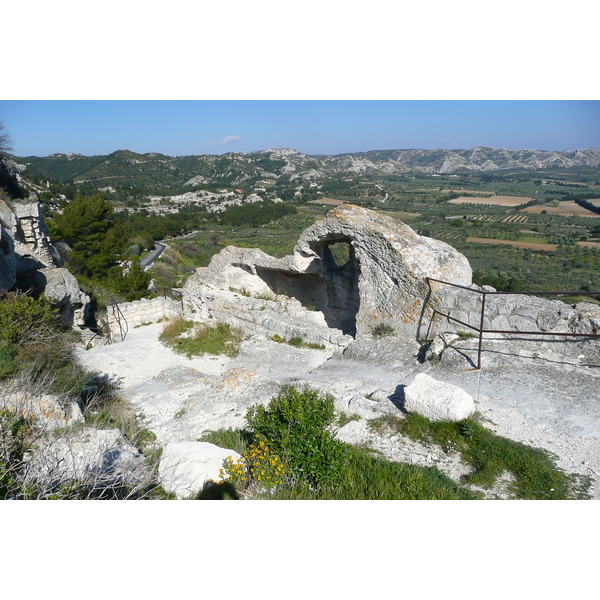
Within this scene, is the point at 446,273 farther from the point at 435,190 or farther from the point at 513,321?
the point at 435,190

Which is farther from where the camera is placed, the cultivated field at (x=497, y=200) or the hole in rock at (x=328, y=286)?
the cultivated field at (x=497, y=200)

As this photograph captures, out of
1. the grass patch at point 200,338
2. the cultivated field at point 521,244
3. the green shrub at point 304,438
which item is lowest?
the cultivated field at point 521,244

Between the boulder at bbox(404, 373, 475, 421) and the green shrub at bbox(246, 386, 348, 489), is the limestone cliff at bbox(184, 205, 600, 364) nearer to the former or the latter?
the boulder at bbox(404, 373, 475, 421)

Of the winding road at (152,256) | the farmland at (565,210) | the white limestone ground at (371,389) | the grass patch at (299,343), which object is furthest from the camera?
the farmland at (565,210)

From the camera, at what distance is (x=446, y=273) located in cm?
776

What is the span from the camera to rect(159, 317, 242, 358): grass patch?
31.8ft

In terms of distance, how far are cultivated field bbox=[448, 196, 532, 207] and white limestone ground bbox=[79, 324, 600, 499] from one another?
67.2 metres

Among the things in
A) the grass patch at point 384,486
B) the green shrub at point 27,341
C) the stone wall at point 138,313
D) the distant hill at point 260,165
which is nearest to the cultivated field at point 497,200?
the distant hill at point 260,165

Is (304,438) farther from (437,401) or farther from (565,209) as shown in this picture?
(565,209)

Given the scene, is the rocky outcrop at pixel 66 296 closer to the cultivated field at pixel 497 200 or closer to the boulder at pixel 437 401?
the boulder at pixel 437 401

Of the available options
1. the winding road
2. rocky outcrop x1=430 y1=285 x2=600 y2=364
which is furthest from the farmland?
rocky outcrop x1=430 y1=285 x2=600 y2=364

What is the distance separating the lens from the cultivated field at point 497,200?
217 feet

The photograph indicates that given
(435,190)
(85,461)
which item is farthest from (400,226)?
(435,190)

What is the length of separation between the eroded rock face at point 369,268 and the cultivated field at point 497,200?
6365 cm
